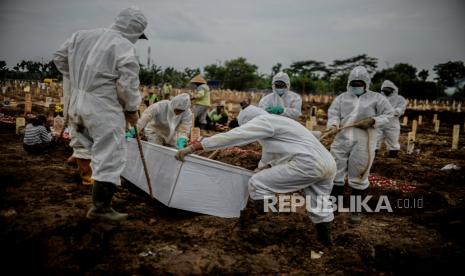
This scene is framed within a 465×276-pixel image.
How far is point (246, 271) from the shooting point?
8.93ft

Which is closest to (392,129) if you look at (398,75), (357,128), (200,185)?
(357,128)

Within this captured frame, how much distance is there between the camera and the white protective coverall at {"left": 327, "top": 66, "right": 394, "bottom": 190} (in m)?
4.47

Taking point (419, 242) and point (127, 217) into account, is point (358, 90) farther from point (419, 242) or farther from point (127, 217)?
point (127, 217)

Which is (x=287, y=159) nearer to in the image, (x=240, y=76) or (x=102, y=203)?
(x=102, y=203)

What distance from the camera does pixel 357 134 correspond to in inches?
177

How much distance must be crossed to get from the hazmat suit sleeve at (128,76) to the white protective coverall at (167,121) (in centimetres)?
210

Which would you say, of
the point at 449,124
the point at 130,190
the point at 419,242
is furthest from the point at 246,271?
the point at 449,124

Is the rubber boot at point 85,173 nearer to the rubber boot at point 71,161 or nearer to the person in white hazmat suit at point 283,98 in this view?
the rubber boot at point 71,161

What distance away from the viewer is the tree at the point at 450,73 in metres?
48.9

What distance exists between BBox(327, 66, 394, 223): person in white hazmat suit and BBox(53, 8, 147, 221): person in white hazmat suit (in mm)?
2776

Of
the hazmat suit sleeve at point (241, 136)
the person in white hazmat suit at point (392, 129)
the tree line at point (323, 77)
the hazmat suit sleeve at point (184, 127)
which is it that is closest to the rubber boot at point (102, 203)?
the hazmat suit sleeve at point (241, 136)

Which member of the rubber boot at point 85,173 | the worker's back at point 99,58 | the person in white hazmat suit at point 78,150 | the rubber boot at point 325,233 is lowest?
the rubber boot at point 325,233

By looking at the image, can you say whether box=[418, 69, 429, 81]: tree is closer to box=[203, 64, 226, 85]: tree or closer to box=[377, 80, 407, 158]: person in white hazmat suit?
box=[203, 64, 226, 85]: tree

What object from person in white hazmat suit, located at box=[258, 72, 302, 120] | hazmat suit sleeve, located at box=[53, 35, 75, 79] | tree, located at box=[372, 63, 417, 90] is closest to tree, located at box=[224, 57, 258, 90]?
tree, located at box=[372, 63, 417, 90]
